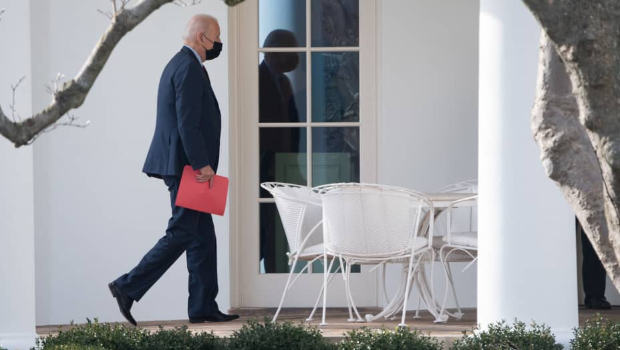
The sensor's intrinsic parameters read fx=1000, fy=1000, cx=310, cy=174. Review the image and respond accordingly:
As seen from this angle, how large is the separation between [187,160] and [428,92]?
204 centimetres

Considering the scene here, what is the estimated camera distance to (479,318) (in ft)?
16.3

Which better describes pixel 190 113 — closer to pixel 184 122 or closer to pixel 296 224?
pixel 184 122

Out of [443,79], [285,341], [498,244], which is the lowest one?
[285,341]

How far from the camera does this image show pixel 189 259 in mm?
5812

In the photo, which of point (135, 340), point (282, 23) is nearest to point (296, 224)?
point (135, 340)

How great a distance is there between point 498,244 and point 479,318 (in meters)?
0.42

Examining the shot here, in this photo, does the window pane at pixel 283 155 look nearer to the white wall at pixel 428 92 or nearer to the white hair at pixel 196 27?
the white wall at pixel 428 92

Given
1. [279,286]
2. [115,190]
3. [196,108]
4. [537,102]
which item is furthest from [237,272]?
[537,102]

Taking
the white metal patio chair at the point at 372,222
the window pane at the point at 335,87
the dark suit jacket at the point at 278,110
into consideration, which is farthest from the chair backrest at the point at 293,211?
the window pane at the point at 335,87

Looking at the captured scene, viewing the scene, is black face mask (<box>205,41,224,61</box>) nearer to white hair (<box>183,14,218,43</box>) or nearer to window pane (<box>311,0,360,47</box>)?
white hair (<box>183,14,218,43</box>)

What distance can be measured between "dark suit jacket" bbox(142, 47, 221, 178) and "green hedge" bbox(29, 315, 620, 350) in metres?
1.02

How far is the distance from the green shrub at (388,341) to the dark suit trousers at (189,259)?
1.17m

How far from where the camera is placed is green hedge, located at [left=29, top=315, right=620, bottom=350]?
472 cm

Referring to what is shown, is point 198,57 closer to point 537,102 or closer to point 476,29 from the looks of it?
point 476,29
